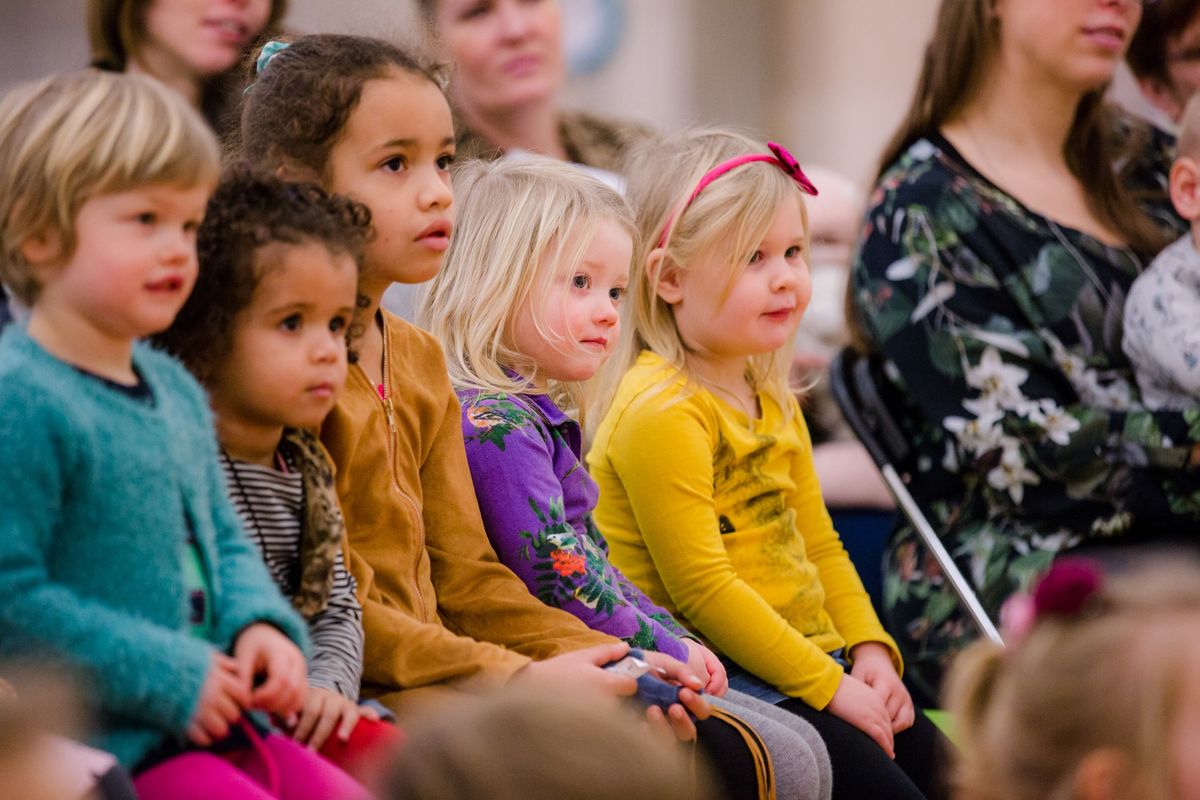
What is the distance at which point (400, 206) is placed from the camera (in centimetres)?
171

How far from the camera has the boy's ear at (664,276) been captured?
87.1 inches

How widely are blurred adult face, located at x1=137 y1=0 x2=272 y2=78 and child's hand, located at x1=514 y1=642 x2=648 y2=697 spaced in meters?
1.52

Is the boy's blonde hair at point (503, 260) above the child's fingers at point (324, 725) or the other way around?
above

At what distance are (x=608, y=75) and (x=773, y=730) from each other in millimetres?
4272

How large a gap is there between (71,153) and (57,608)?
0.37 metres

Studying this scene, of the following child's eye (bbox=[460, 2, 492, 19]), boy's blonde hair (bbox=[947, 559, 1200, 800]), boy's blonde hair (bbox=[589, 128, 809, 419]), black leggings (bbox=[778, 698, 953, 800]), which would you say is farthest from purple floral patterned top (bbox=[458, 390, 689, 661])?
child's eye (bbox=[460, 2, 492, 19])

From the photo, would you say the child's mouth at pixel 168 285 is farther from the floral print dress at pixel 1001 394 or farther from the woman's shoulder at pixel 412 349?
the floral print dress at pixel 1001 394

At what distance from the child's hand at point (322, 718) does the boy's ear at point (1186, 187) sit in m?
1.73

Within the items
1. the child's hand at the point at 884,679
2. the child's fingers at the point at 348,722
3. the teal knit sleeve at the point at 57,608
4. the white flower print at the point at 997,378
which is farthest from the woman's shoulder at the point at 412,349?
the white flower print at the point at 997,378

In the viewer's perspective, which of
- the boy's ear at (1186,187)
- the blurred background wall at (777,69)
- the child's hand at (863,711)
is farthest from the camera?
the blurred background wall at (777,69)

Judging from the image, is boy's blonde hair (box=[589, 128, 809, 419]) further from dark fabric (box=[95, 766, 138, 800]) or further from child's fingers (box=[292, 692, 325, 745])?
dark fabric (box=[95, 766, 138, 800])

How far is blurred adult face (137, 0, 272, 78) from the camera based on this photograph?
2.79 m

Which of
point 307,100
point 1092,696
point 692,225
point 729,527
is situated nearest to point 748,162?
point 692,225

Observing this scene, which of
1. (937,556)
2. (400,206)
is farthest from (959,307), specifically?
(400,206)
